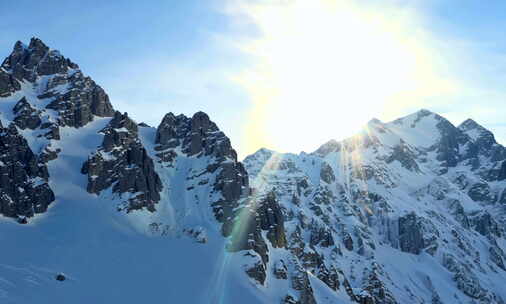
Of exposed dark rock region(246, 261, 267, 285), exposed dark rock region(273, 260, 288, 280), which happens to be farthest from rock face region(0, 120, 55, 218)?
exposed dark rock region(273, 260, 288, 280)

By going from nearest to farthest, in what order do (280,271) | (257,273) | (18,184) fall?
(257,273) < (280,271) < (18,184)

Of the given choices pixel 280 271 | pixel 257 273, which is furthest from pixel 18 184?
pixel 280 271

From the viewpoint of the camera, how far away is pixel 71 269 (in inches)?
6319

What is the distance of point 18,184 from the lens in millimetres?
193125

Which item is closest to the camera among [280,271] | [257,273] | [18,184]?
[257,273]

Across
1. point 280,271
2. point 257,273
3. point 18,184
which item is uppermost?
point 18,184

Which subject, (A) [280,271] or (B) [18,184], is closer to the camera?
(A) [280,271]

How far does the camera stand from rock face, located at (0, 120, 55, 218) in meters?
186

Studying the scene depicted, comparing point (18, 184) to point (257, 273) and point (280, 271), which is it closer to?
point (257, 273)

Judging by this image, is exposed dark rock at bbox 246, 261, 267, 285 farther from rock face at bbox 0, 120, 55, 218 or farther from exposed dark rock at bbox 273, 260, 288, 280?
rock face at bbox 0, 120, 55, 218

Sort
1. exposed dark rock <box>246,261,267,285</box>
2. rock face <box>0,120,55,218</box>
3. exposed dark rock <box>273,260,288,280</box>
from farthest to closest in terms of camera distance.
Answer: rock face <box>0,120,55,218</box>
exposed dark rock <box>273,260,288,280</box>
exposed dark rock <box>246,261,267,285</box>

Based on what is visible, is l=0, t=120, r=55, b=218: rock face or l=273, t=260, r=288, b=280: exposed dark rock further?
l=0, t=120, r=55, b=218: rock face

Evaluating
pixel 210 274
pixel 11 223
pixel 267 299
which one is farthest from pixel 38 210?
pixel 267 299

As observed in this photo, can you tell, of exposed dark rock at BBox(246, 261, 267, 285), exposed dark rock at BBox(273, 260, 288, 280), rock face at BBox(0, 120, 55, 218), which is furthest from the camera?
rock face at BBox(0, 120, 55, 218)
